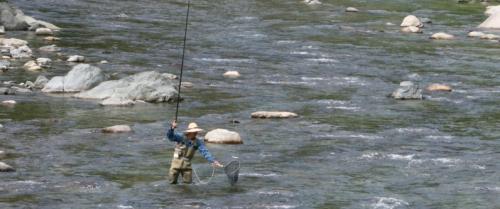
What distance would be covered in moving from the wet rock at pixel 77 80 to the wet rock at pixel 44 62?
4.01 metres

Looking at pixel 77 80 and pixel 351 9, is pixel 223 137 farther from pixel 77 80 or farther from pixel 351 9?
pixel 351 9

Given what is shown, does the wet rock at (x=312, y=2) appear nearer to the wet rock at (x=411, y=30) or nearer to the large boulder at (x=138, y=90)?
the wet rock at (x=411, y=30)

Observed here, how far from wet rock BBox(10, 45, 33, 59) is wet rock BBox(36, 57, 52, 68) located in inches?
44.1

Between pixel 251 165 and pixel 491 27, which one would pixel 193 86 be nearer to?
pixel 251 165

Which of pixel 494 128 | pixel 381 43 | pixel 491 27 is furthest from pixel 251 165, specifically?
pixel 491 27

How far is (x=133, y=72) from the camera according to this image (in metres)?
36.4

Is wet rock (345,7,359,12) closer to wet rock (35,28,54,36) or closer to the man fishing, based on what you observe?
wet rock (35,28,54,36)

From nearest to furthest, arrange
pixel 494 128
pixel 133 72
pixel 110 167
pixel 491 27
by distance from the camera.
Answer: pixel 110 167 → pixel 494 128 → pixel 133 72 → pixel 491 27

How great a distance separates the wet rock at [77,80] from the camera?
32.1 meters

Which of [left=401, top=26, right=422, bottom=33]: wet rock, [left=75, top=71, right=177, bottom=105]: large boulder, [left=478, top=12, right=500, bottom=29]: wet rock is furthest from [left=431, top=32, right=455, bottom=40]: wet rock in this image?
[left=75, top=71, right=177, bottom=105]: large boulder

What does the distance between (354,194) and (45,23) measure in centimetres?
2813

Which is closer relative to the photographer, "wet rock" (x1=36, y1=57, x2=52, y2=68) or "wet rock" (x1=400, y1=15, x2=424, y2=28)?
"wet rock" (x1=36, y1=57, x2=52, y2=68)

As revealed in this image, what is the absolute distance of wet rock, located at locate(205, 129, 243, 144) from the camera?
83.2ft

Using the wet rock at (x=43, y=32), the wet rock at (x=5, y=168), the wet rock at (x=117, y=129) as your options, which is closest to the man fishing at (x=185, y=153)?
the wet rock at (x=5, y=168)
